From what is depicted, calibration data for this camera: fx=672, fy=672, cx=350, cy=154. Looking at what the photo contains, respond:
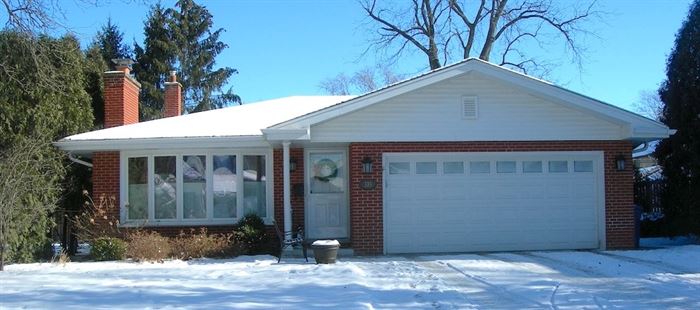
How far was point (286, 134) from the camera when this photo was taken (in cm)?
1300

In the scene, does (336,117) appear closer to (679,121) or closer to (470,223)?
(470,223)

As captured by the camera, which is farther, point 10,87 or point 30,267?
point 10,87

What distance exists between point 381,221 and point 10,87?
7680 mm

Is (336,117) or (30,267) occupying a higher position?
(336,117)

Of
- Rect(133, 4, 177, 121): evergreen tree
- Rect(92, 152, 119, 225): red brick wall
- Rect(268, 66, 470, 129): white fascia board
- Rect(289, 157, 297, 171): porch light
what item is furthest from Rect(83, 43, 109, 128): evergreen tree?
Rect(133, 4, 177, 121): evergreen tree

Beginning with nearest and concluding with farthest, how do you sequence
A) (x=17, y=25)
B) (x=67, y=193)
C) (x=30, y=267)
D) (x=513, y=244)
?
(x=17, y=25)
(x=30, y=267)
(x=513, y=244)
(x=67, y=193)

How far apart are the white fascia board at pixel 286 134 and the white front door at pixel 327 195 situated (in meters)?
1.68

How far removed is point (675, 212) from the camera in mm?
15430

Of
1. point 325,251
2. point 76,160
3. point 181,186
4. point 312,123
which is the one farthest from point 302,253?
point 76,160

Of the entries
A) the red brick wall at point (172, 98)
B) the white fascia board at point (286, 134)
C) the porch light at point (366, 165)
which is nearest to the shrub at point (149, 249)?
the white fascia board at point (286, 134)

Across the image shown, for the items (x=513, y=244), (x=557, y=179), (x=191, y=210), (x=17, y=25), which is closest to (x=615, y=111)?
(x=557, y=179)

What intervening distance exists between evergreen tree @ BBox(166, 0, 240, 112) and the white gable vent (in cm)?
2532

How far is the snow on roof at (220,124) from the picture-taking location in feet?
46.8

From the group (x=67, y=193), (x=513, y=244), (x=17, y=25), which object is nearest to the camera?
(x=17, y=25)
